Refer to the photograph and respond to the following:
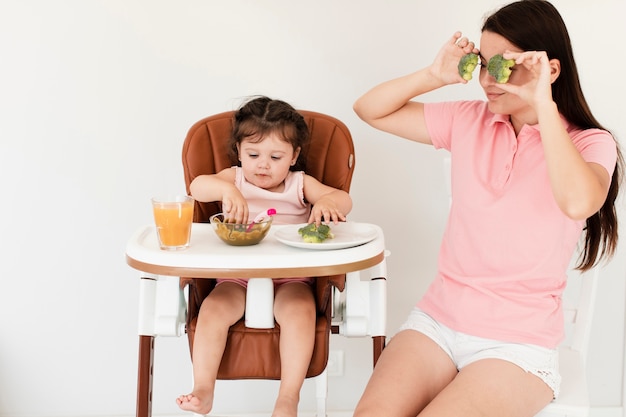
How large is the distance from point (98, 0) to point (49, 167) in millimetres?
591

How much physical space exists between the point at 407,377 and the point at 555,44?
2.73 ft

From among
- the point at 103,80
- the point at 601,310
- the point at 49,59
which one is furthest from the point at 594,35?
the point at 49,59

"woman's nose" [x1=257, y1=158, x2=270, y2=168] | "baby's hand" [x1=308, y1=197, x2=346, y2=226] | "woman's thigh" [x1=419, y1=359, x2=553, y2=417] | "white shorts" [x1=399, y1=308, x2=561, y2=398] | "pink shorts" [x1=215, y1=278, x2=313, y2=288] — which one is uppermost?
"woman's nose" [x1=257, y1=158, x2=270, y2=168]

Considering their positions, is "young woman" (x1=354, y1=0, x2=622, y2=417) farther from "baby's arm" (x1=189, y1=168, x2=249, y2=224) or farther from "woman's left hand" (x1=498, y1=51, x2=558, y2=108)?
"baby's arm" (x1=189, y1=168, x2=249, y2=224)

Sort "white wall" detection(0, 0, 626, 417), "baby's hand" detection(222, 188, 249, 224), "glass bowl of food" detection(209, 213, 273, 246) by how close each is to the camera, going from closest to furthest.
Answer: "glass bowl of food" detection(209, 213, 273, 246), "baby's hand" detection(222, 188, 249, 224), "white wall" detection(0, 0, 626, 417)

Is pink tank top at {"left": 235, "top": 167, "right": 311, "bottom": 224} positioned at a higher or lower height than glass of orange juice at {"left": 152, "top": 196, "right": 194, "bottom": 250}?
higher

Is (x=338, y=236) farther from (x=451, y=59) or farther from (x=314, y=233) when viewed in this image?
(x=451, y=59)

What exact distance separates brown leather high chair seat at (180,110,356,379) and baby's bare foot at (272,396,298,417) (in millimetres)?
104

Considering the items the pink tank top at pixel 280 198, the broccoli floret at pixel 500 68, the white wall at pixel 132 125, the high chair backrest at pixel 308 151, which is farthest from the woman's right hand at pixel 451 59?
the white wall at pixel 132 125


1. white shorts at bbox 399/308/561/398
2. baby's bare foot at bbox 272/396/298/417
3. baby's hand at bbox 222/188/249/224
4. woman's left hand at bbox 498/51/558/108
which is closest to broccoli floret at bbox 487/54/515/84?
woman's left hand at bbox 498/51/558/108

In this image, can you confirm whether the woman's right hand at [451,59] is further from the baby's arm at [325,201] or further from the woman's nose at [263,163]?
the woman's nose at [263,163]

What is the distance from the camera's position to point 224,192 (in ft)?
6.82

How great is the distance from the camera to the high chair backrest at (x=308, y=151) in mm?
2275

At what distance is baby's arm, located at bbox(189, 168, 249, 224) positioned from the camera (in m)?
2.02
